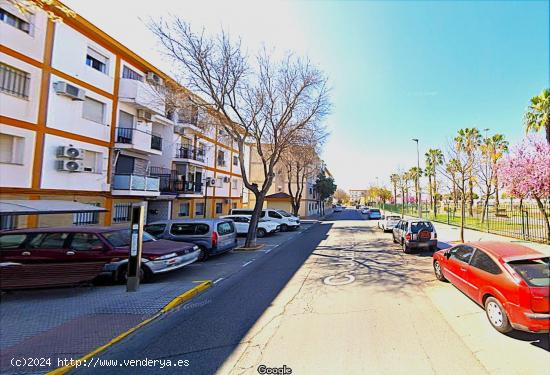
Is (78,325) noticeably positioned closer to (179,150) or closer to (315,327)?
(315,327)

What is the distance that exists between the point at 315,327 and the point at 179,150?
19478mm

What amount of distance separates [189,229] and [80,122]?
8.39 m

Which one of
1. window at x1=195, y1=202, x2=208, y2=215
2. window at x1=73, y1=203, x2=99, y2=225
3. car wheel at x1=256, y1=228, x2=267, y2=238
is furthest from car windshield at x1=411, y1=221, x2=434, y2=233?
window at x1=195, y1=202, x2=208, y2=215

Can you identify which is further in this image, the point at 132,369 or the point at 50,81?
the point at 50,81

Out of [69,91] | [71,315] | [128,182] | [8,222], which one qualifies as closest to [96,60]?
[69,91]

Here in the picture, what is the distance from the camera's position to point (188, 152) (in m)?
21.7

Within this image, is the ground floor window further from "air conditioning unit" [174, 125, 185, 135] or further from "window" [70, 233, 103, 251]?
"window" [70, 233, 103, 251]

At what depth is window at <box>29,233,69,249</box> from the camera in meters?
6.70

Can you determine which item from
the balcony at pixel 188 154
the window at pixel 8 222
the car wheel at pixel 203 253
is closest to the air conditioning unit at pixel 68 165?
the window at pixel 8 222

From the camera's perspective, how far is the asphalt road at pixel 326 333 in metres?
3.52

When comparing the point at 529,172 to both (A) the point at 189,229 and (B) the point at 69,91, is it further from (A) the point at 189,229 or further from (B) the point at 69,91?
(B) the point at 69,91

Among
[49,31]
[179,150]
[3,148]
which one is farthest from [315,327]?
[179,150]

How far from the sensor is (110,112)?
15000mm

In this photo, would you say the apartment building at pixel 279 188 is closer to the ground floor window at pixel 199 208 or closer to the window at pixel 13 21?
the ground floor window at pixel 199 208
